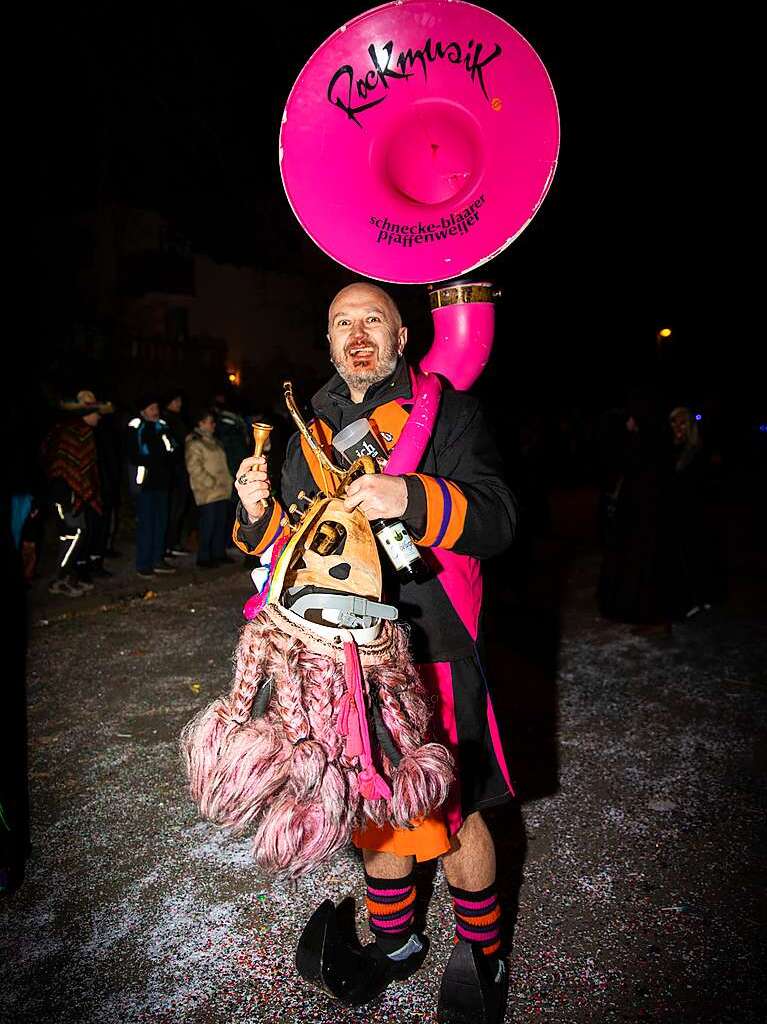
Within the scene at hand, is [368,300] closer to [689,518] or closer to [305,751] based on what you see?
[305,751]

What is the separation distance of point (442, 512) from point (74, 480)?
643 centimetres

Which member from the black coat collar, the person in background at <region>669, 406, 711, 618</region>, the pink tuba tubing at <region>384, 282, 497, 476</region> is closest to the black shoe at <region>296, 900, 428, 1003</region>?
the black coat collar

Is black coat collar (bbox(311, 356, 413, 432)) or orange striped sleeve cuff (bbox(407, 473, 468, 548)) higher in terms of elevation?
black coat collar (bbox(311, 356, 413, 432))

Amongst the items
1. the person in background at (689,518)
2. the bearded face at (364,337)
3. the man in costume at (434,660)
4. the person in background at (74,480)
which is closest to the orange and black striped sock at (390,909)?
the man in costume at (434,660)

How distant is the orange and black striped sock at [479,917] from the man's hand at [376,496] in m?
1.28

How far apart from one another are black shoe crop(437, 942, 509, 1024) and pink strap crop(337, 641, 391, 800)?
2.88 feet

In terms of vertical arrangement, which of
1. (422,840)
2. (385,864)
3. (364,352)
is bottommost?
(385,864)

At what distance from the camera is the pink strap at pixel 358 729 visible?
5.22ft

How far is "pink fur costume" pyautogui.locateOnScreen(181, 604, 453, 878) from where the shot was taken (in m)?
1.57

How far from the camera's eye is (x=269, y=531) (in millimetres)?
2039

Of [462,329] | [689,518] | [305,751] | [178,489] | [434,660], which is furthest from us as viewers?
[178,489]

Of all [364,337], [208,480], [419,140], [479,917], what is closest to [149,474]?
[208,480]

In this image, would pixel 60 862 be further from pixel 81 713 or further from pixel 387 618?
Answer: pixel 387 618

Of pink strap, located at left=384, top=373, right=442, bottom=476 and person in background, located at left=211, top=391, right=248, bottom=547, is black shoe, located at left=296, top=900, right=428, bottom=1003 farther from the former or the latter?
person in background, located at left=211, top=391, right=248, bottom=547
